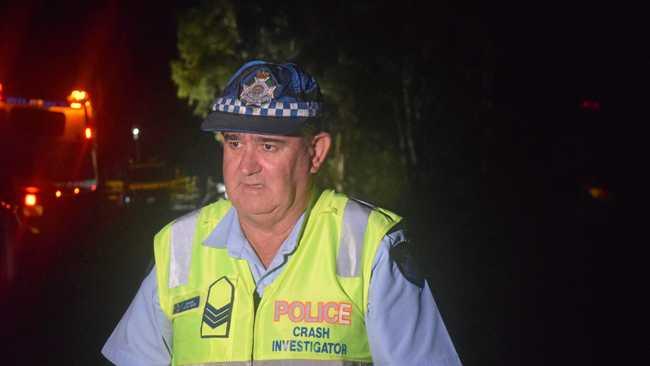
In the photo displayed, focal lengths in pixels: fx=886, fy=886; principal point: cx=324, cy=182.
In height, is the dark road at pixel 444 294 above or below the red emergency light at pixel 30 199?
below

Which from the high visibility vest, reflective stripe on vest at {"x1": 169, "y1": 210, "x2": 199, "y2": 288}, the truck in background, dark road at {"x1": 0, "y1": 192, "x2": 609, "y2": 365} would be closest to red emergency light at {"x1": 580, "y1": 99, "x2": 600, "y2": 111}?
dark road at {"x1": 0, "y1": 192, "x2": 609, "y2": 365}

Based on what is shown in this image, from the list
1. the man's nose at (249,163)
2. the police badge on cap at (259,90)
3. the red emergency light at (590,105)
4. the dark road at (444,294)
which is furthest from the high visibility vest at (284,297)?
the red emergency light at (590,105)

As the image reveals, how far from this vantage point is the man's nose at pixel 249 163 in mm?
2752

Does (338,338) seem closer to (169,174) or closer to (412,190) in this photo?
(412,190)

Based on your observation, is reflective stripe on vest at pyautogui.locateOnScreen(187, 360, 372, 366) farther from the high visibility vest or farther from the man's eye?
the man's eye

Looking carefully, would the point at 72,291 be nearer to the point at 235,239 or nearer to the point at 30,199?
the point at 30,199

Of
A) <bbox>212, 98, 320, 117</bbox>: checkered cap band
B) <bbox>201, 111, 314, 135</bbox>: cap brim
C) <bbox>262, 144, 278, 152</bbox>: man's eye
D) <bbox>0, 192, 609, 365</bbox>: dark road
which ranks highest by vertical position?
<bbox>212, 98, 320, 117</bbox>: checkered cap band

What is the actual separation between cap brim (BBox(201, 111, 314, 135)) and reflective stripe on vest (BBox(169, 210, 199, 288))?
1.14 ft

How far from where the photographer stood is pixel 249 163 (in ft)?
9.05

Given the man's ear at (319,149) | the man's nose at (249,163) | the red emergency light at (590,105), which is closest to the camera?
the man's nose at (249,163)

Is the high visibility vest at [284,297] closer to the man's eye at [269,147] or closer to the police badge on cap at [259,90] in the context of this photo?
the man's eye at [269,147]

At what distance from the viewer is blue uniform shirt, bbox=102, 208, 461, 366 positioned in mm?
2535

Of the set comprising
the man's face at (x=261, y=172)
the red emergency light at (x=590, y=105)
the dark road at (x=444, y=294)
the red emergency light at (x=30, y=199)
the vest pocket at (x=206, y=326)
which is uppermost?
the red emergency light at (x=590, y=105)

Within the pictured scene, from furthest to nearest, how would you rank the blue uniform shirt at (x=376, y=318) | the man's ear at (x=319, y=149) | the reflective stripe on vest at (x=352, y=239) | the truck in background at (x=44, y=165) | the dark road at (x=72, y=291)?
1. the truck in background at (x=44, y=165)
2. the dark road at (x=72, y=291)
3. the man's ear at (x=319, y=149)
4. the reflective stripe on vest at (x=352, y=239)
5. the blue uniform shirt at (x=376, y=318)
